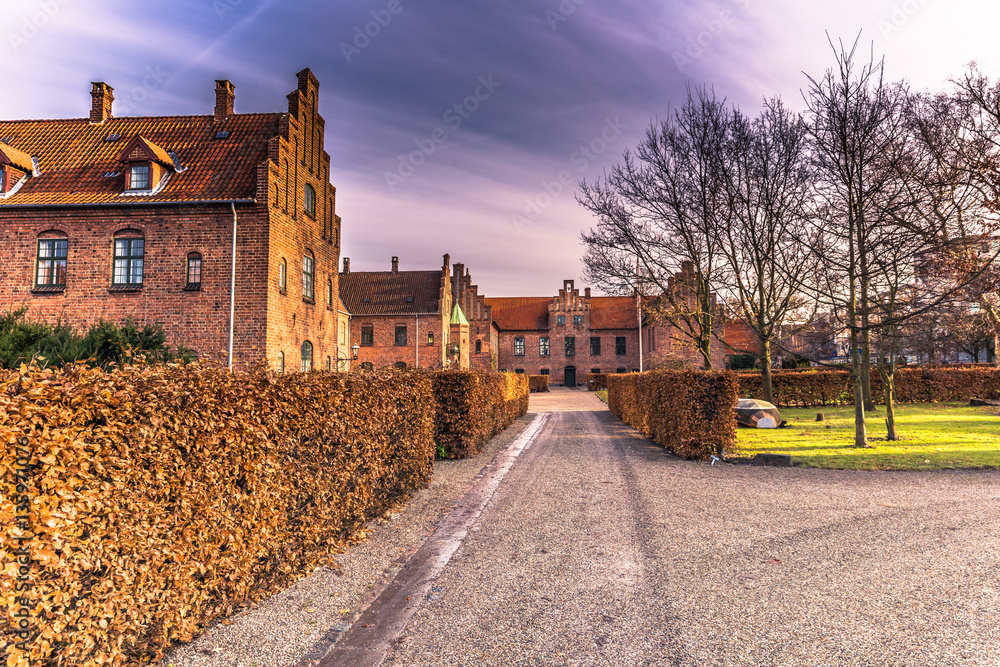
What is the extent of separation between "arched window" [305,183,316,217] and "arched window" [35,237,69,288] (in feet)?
A: 25.8

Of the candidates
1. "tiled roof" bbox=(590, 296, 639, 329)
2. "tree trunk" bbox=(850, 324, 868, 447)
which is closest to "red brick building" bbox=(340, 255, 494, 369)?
"tiled roof" bbox=(590, 296, 639, 329)

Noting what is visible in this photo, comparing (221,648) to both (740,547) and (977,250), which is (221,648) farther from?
(977,250)

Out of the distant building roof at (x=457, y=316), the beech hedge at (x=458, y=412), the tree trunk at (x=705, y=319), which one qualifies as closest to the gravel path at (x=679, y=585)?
the beech hedge at (x=458, y=412)

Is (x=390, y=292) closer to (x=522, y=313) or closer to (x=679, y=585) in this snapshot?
(x=522, y=313)

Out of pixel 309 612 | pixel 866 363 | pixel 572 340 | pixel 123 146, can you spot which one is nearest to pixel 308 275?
pixel 123 146

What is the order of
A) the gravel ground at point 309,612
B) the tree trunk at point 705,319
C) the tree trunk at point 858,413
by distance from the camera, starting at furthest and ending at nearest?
the tree trunk at point 705,319, the tree trunk at point 858,413, the gravel ground at point 309,612

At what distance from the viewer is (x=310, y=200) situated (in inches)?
864

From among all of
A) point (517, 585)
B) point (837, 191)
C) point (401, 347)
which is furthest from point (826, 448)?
point (401, 347)

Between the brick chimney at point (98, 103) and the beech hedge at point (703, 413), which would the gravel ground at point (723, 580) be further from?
the brick chimney at point (98, 103)

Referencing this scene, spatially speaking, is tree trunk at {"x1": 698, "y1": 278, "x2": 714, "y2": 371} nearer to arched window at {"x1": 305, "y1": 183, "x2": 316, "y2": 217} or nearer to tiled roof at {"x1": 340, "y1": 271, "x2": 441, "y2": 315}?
arched window at {"x1": 305, "y1": 183, "x2": 316, "y2": 217}

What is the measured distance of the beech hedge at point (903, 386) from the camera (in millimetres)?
26141

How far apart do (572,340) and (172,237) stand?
48.8 meters

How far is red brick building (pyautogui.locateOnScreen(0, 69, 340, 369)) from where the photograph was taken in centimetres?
1812

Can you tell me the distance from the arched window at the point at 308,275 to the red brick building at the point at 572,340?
42.4 metres
